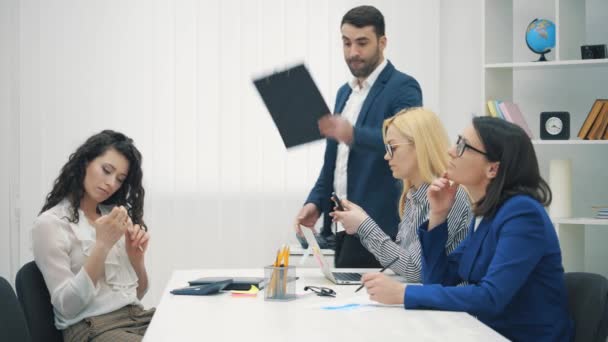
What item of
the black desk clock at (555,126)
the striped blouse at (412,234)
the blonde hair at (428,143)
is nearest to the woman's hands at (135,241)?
the striped blouse at (412,234)

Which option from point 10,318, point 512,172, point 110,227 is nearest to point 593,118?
point 512,172

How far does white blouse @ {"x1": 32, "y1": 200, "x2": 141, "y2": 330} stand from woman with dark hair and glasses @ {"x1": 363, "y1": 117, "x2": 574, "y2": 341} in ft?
2.97

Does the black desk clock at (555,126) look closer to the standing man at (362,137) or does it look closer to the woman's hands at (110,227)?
the standing man at (362,137)

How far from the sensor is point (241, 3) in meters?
4.95

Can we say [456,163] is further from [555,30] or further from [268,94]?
[555,30]

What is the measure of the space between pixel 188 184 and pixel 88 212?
2187 mm

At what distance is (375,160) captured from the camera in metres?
3.18

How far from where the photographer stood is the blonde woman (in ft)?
8.55

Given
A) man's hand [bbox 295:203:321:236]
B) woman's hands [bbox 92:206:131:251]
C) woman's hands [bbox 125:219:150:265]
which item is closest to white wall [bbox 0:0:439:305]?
man's hand [bbox 295:203:321:236]

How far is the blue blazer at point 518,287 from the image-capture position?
6.70ft

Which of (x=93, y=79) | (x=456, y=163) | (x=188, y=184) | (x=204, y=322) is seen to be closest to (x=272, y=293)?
(x=204, y=322)

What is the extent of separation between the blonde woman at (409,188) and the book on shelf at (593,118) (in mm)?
1744

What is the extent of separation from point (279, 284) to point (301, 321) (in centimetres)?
35

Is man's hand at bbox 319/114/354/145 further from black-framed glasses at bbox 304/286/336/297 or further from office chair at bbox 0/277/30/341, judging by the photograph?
office chair at bbox 0/277/30/341
